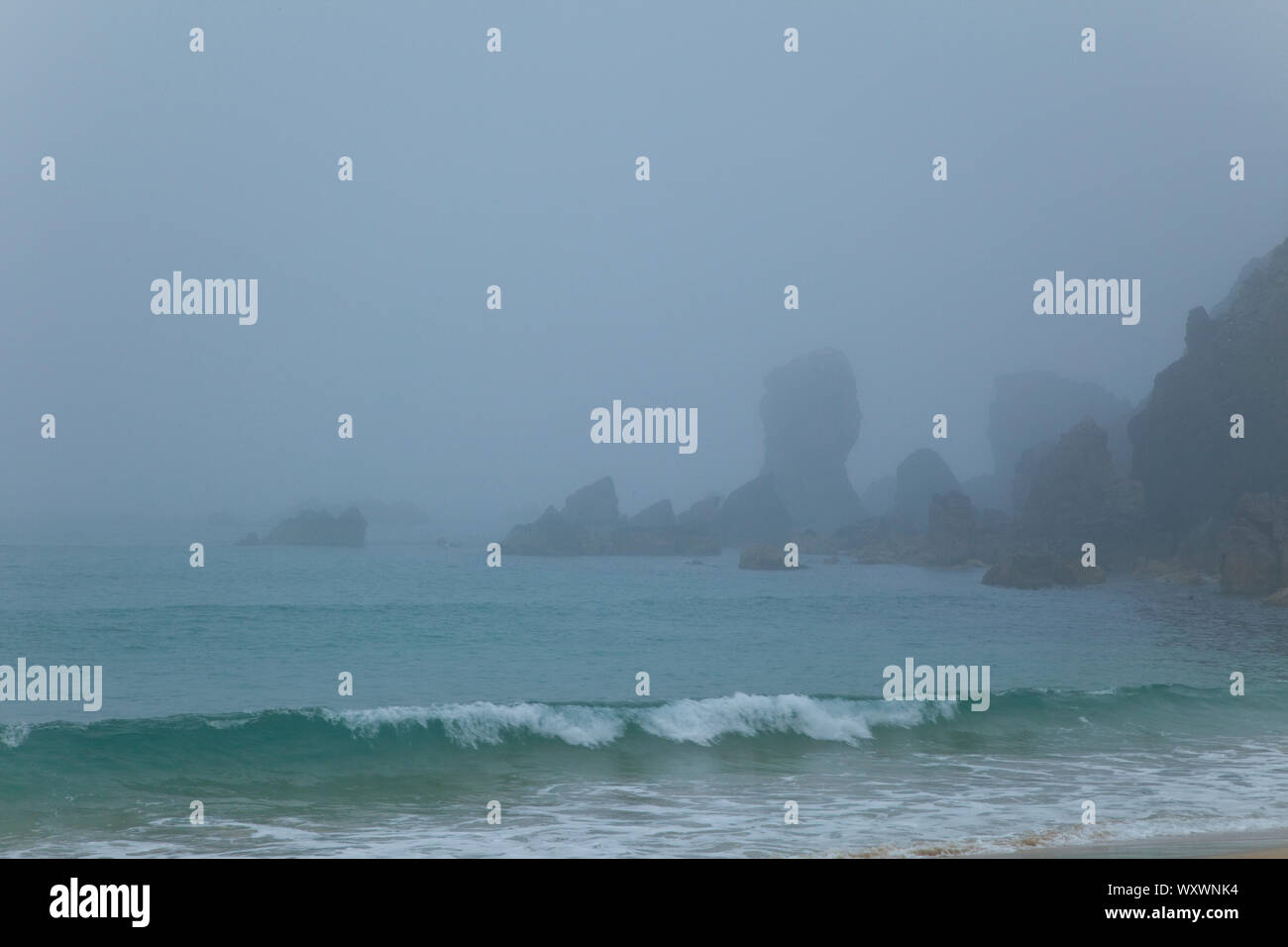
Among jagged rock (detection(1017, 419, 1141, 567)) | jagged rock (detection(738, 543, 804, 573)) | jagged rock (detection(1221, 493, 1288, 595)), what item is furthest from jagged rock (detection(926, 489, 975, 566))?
jagged rock (detection(1221, 493, 1288, 595))

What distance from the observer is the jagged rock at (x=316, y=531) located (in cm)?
6550

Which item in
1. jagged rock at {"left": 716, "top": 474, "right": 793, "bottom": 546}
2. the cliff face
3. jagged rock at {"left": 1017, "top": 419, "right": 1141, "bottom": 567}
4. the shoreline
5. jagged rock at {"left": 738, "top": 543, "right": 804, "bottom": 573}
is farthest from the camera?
jagged rock at {"left": 716, "top": 474, "right": 793, "bottom": 546}

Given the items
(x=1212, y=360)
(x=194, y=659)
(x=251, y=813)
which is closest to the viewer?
(x=251, y=813)

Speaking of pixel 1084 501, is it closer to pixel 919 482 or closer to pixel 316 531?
pixel 919 482

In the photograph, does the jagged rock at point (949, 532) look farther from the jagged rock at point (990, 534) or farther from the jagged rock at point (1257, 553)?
the jagged rock at point (1257, 553)

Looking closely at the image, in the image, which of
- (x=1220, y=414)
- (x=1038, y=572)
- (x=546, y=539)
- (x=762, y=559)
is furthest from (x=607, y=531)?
(x=1220, y=414)

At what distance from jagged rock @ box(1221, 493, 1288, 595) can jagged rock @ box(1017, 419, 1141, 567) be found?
14561mm

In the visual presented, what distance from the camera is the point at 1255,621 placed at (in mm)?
37562

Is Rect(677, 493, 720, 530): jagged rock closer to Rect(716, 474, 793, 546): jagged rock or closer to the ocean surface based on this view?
Rect(716, 474, 793, 546): jagged rock

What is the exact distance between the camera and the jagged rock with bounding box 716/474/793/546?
240 feet

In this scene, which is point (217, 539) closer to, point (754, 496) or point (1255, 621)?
point (754, 496)

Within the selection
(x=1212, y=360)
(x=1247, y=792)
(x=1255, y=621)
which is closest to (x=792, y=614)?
(x=1255, y=621)
